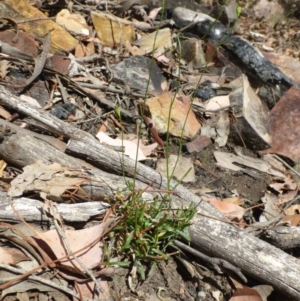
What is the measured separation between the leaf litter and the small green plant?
0.17 feet

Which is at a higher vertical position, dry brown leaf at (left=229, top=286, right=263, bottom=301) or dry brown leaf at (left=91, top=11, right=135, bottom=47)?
dry brown leaf at (left=229, top=286, right=263, bottom=301)

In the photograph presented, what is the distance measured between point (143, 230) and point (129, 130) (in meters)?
1.04

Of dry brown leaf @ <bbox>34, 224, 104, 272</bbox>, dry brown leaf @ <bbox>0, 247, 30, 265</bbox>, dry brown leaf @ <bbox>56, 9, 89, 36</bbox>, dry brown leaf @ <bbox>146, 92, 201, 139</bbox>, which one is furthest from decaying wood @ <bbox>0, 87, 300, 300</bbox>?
dry brown leaf @ <bbox>56, 9, 89, 36</bbox>

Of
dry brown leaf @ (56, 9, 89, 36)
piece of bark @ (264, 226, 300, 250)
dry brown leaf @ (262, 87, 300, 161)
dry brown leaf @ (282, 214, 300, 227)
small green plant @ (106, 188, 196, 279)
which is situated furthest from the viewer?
dry brown leaf @ (56, 9, 89, 36)

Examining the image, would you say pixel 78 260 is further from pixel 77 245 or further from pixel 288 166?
pixel 288 166

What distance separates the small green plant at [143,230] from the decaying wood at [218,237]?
10cm

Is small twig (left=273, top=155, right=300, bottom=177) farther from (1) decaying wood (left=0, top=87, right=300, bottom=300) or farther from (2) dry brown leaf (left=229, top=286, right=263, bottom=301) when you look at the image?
(2) dry brown leaf (left=229, top=286, right=263, bottom=301)

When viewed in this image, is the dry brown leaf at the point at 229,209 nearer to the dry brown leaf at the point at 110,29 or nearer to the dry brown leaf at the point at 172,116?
the dry brown leaf at the point at 172,116

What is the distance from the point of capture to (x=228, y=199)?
320 centimetres

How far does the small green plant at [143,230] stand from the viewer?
249 centimetres

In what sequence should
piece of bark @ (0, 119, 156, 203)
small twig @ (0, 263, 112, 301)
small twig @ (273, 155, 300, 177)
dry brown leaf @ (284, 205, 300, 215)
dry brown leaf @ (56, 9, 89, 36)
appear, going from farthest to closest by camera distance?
dry brown leaf @ (56, 9, 89, 36)
small twig @ (273, 155, 300, 177)
dry brown leaf @ (284, 205, 300, 215)
piece of bark @ (0, 119, 156, 203)
small twig @ (0, 263, 112, 301)

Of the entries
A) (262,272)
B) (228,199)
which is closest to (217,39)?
→ (228,199)

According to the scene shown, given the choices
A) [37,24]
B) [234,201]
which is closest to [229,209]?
[234,201]

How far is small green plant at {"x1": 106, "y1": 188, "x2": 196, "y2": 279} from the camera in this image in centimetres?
249
